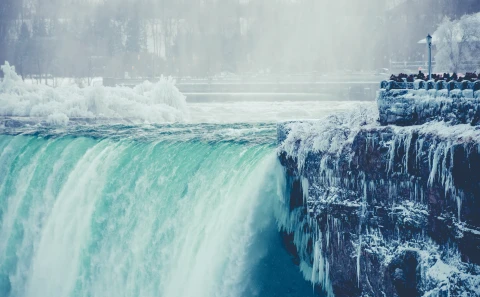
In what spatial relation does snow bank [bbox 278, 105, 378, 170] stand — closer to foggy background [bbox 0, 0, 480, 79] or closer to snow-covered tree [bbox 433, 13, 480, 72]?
snow-covered tree [bbox 433, 13, 480, 72]

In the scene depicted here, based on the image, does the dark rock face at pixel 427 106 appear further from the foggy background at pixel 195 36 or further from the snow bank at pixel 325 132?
the foggy background at pixel 195 36

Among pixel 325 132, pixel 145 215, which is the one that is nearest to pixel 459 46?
pixel 145 215

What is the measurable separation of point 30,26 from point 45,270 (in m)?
79.3

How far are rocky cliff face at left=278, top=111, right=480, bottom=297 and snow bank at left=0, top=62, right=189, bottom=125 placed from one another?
26.0 m

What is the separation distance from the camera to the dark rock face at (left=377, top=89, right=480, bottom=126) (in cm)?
1783

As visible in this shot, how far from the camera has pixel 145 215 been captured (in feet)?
87.9

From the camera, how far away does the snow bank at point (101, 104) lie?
49.4 m

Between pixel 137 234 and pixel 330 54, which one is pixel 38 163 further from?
pixel 330 54

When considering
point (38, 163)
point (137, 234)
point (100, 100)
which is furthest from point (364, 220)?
point (100, 100)

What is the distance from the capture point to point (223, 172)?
25156 millimetres

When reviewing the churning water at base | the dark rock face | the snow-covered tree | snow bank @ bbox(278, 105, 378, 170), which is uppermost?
the snow-covered tree

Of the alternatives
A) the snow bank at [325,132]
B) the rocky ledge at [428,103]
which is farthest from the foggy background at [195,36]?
the rocky ledge at [428,103]

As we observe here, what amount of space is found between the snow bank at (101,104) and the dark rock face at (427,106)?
28777 millimetres

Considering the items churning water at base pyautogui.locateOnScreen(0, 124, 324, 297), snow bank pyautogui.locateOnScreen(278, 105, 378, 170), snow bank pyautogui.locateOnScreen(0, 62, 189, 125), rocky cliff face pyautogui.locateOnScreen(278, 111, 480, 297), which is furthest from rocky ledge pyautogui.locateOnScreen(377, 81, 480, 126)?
snow bank pyautogui.locateOnScreen(0, 62, 189, 125)
